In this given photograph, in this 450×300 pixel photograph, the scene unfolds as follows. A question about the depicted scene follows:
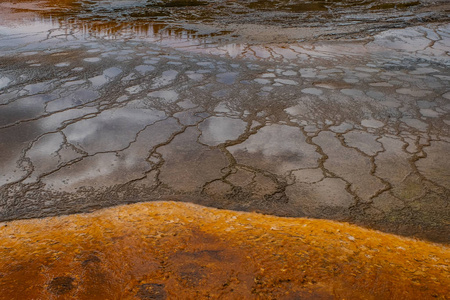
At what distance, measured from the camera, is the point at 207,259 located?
1.89 m

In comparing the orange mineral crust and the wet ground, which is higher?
the wet ground

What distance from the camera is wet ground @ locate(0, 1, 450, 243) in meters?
2.49

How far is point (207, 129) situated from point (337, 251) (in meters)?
1.82

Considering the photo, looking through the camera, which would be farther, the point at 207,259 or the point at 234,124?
the point at 234,124

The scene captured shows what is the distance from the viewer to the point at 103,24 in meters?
8.43

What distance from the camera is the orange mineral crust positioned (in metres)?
1.67

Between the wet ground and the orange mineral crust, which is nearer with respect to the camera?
the orange mineral crust

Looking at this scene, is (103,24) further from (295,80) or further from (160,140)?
(160,140)

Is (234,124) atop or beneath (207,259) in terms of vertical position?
atop

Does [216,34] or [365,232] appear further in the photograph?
[216,34]

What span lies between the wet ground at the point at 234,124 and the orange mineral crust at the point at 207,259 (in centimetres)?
16

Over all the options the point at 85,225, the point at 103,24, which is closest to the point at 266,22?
the point at 103,24

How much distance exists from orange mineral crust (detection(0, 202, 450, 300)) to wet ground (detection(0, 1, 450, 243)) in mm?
155

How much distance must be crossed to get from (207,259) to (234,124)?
6.02 ft
